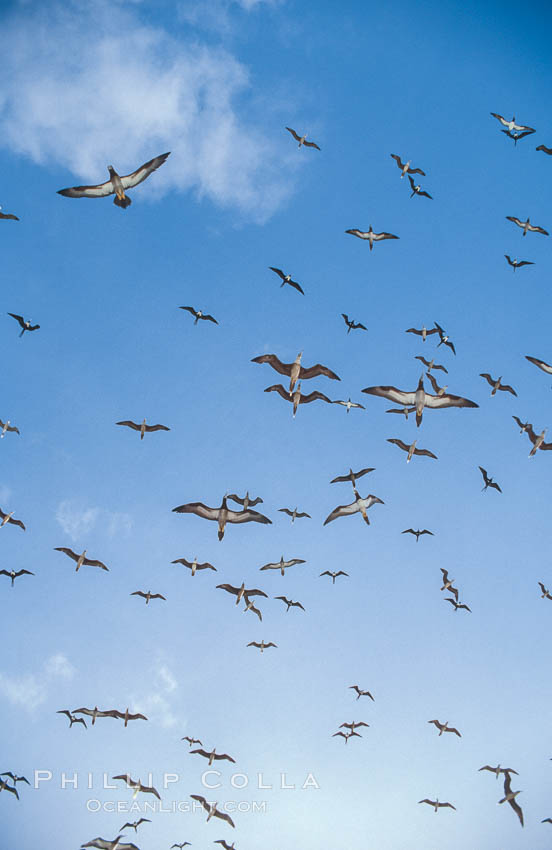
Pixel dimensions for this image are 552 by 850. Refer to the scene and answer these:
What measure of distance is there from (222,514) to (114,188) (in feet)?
59.2

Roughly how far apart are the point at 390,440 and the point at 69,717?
3306cm

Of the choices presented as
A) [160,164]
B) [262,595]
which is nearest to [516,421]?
[262,595]

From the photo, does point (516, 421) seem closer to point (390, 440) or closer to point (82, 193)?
point (390, 440)

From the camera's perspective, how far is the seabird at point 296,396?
28.2 metres

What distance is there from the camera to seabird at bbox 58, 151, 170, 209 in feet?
87.1

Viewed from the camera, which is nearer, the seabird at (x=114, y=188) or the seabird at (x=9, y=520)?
the seabird at (x=114, y=188)

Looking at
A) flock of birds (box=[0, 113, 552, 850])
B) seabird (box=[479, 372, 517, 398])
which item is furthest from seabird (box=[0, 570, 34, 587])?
seabird (box=[479, 372, 517, 398])

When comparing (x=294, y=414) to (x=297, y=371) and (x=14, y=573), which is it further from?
(x=14, y=573)

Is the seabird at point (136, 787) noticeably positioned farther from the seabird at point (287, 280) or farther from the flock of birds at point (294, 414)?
the seabird at point (287, 280)

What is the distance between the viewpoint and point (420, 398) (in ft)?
98.7

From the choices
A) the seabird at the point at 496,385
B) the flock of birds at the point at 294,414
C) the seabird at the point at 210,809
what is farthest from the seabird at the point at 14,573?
the seabird at the point at 496,385

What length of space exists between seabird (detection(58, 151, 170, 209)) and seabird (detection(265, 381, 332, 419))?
1178 cm

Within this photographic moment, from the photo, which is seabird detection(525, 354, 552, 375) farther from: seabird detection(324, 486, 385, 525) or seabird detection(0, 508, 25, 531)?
seabird detection(0, 508, 25, 531)

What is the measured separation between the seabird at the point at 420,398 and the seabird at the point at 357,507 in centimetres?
607
